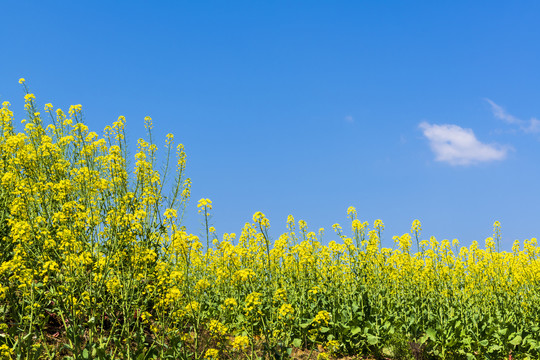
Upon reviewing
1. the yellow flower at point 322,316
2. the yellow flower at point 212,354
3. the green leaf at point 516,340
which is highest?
the yellow flower at point 322,316

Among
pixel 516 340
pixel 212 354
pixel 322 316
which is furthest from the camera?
pixel 516 340

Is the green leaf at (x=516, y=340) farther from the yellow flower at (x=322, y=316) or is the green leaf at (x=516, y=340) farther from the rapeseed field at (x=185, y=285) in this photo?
the yellow flower at (x=322, y=316)

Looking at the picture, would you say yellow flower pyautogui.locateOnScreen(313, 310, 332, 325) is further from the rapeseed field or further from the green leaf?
the green leaf

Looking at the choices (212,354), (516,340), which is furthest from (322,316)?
(516,340)

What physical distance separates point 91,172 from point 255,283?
12.0 ft

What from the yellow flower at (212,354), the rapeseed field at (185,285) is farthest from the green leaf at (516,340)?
the yellow flower at (212,354)

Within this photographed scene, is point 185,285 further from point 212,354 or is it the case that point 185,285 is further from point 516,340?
point 516,340

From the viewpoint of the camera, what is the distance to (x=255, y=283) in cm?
814

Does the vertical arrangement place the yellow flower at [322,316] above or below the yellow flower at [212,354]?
above

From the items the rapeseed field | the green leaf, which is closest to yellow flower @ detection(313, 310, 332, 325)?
the rapeseed field

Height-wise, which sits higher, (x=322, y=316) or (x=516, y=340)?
(x=322, y=316)

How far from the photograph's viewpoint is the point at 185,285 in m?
5.68

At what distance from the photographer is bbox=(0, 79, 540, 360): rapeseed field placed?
562 cm

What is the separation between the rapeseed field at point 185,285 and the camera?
5621mm
